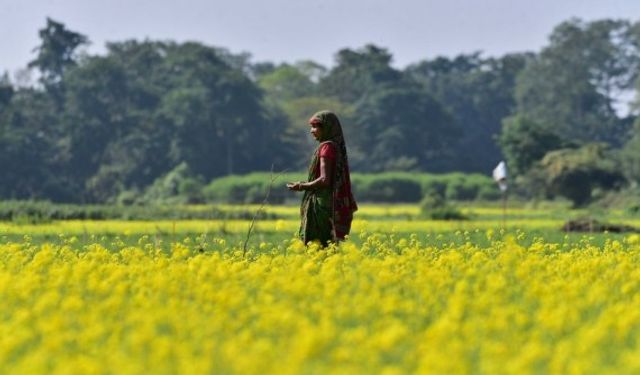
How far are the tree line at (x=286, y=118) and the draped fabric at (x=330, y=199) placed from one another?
3871 centimetres

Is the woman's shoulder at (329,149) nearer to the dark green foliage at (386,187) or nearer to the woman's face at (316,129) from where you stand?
the woman's face at (316,129)

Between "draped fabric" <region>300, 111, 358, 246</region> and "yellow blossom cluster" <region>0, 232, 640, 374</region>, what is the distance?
7.54 feet

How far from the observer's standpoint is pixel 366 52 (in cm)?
8506

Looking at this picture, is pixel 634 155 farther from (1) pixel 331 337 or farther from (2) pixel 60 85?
(1) pixel 331 337

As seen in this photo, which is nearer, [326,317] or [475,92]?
[326,317]

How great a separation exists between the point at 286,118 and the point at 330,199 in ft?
209

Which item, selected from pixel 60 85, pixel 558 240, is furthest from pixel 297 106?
pixel 558 240

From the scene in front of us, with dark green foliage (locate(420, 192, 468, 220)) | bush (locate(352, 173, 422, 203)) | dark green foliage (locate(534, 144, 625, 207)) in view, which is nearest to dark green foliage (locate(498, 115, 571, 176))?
dark green foliage (locate(534, 144, 625, 207))

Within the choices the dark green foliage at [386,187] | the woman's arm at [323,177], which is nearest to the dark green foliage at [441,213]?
the woman's arm at [323,177]

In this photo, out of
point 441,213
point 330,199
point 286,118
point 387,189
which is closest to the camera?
point 330,199

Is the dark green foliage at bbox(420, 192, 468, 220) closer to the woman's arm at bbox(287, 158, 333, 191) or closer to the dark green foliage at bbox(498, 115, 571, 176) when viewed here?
the dark green foliage at bbox(498, 115, 571, 176)

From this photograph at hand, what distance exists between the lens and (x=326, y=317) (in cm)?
813

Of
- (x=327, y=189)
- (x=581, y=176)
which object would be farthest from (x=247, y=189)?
(x=327, y=189)

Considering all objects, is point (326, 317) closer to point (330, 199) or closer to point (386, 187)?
point (330, 199)
